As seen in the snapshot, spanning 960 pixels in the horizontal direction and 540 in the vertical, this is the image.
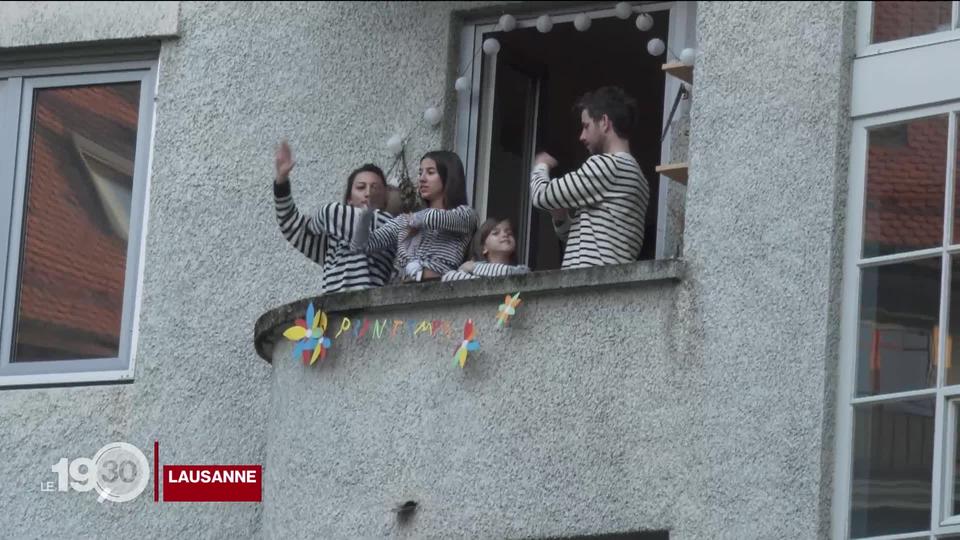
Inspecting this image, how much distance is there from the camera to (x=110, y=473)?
504 inches

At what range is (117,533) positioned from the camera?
41.7 feet

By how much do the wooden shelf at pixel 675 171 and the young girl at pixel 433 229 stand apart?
1.11 meters

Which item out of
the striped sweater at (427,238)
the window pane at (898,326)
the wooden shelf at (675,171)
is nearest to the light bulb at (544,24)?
the striped sweater at (427,238)

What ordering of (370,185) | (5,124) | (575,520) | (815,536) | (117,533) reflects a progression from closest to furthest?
(815,536), (575,520), (370,185), (117,533), (5,124)

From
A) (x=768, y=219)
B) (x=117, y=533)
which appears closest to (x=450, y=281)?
(x=768, y=219)

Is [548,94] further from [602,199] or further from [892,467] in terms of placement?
[892,467]

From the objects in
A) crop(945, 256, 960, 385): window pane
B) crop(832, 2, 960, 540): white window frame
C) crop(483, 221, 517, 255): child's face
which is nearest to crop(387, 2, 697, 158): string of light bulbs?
crop(483, 221, 517, 255): child's face

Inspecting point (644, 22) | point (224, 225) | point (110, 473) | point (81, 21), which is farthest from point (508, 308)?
point (81, 21)

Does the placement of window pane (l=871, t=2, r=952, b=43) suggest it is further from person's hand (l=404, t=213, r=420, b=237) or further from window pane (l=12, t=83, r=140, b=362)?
window pane (l=12, t=83, r=140, b=362)

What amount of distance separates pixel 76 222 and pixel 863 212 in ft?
18.1

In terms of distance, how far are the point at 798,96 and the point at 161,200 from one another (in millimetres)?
4384

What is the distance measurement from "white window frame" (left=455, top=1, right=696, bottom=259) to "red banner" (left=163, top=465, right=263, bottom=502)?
1.88 metres

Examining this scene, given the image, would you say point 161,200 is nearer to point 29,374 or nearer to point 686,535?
point 29,374

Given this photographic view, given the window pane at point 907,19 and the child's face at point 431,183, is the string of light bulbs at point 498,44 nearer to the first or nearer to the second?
the child's face at point 431,183
